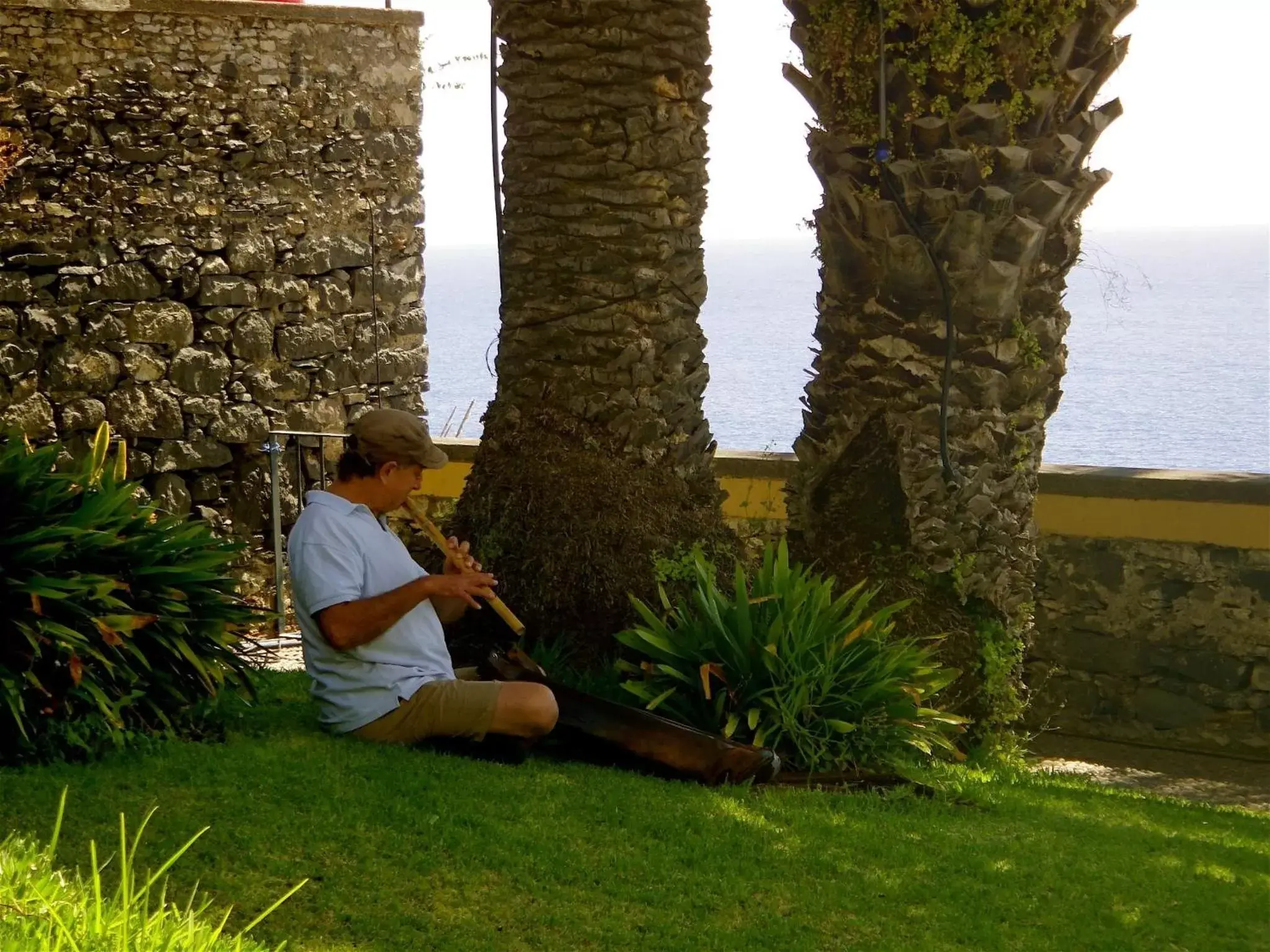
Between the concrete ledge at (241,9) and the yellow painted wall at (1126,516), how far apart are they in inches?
166

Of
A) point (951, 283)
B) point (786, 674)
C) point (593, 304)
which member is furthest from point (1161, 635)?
point (593, 304)

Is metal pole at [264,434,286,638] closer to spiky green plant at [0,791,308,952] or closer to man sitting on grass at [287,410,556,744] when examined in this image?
man sitting on grass at [287,410,556,744]

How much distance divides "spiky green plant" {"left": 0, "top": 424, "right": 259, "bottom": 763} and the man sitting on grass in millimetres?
397

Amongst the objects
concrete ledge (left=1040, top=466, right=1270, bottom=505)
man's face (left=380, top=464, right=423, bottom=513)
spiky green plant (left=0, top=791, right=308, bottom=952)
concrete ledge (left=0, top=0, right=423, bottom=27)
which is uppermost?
concrete ledge (left=0, top=0, right=423, bottom=27)

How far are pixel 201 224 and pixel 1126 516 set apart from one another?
243 inches

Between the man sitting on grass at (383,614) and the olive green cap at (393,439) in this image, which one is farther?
the olive green cap at (393,439)

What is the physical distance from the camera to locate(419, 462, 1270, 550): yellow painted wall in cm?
832

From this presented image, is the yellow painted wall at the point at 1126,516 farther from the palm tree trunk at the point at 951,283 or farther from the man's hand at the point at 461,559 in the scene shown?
the man's hand at the point at 461,559

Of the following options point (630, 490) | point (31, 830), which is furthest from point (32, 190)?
point (31, 830)

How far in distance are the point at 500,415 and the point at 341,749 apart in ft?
6.54

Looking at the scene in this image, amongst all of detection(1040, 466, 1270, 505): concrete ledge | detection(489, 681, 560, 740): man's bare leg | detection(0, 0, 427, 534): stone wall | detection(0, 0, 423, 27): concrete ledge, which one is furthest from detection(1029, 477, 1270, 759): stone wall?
detection(0, 0, 423, 27): concrete ledge

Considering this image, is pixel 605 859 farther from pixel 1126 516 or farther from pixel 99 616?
pixel 1126 516

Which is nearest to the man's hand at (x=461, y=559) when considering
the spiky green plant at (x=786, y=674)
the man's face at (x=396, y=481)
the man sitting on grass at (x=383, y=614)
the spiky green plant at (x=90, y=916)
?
the man sitting on grass at (x=383, y=614)

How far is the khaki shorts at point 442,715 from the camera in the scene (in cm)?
533
